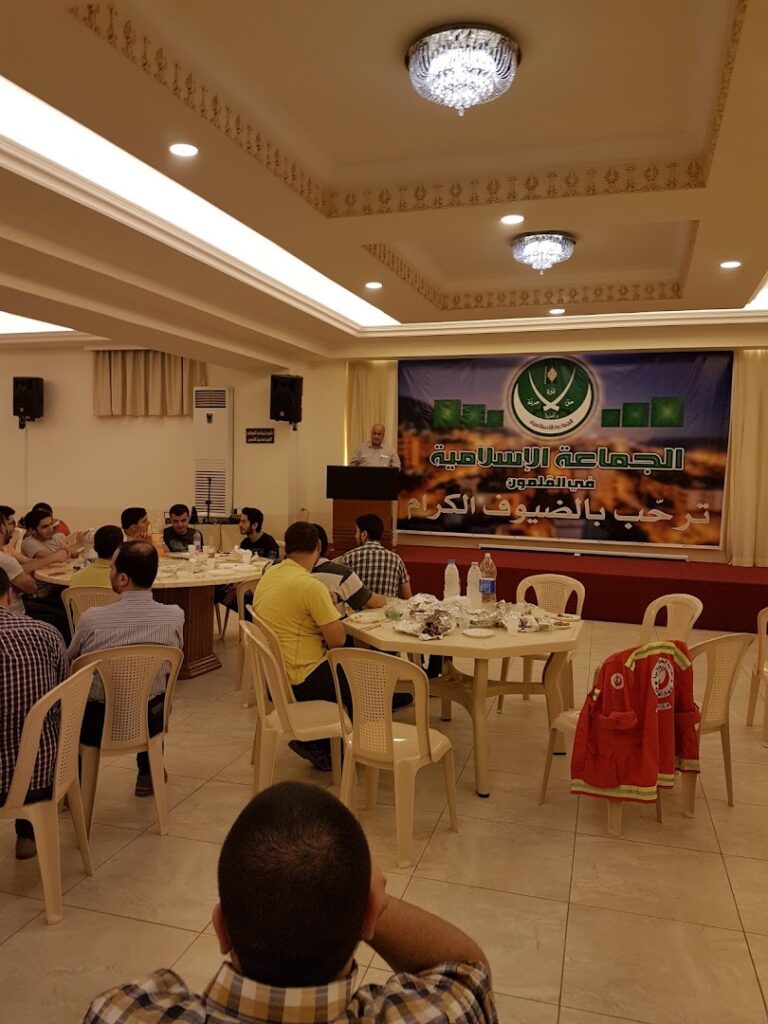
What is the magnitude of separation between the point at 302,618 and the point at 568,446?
6.49 meters

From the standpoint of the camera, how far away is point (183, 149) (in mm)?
3701

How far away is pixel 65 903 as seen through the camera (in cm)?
283

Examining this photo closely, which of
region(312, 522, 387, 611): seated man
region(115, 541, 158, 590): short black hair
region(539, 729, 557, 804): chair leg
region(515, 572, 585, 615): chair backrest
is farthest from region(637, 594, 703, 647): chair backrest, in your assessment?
region(115, 541, 158, 590): short black hair

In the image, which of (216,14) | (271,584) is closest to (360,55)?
(216,14)

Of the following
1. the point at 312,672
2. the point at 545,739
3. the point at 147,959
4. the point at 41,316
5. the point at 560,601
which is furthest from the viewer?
the point at 41,316

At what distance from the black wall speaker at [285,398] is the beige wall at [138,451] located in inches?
18.2

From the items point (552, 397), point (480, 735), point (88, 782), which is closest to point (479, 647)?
point (480, 735)

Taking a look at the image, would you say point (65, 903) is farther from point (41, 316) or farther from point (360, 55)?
point (41, 316)

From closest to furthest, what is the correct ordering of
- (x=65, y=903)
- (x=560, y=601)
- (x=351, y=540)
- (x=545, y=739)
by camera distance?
(x=65, y=903) < (x=545, y=739) < (x=560, y=601) < (x=351, y=540)

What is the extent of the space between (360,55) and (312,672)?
9.47 feet

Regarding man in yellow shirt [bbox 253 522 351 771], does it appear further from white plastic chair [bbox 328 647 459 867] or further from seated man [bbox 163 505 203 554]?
seated man [bbox 163 505 203 554]

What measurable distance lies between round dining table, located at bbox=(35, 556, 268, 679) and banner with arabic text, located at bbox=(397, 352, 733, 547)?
4.37 metres

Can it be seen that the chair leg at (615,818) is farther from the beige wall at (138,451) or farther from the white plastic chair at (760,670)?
the beige wall at (138,451)

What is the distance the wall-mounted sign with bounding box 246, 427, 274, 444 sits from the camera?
398 inches
